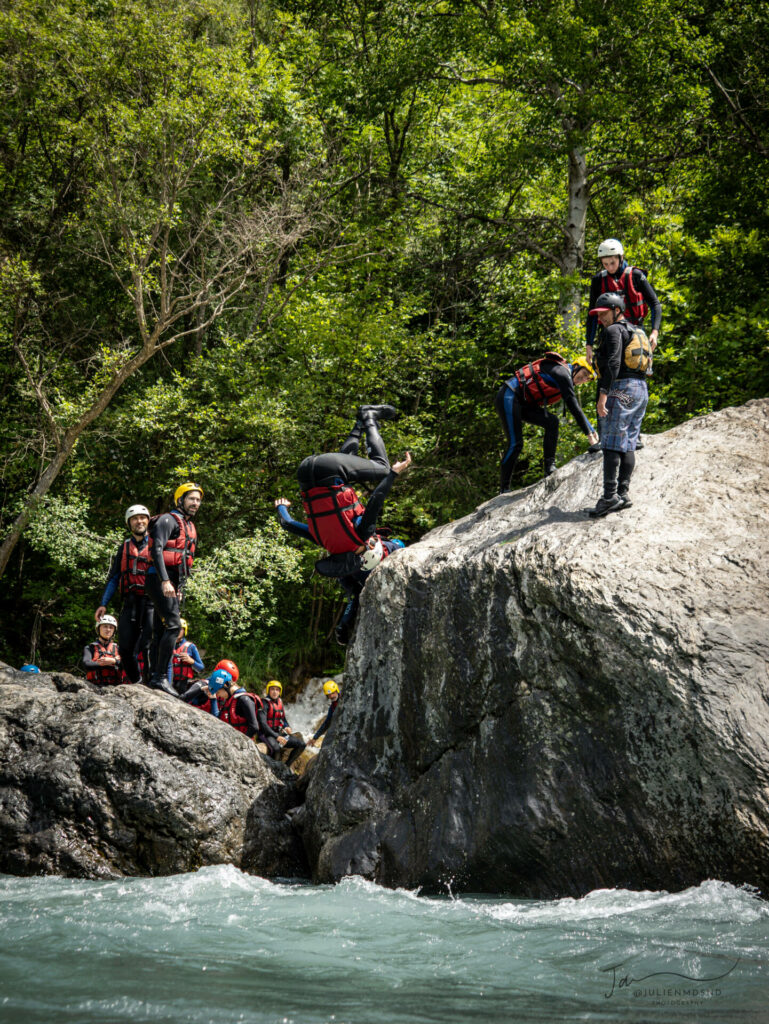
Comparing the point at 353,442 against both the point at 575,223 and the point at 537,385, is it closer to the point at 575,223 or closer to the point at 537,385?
the point at 537,385

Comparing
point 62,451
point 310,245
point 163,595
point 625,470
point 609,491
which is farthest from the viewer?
point 310,245

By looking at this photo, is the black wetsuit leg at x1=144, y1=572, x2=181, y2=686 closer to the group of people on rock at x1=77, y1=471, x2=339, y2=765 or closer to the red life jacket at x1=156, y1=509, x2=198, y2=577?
the group of people on rock at x1=77, y1=471, x2=339, y2=765

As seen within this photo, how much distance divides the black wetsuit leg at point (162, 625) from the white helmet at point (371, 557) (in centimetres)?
189

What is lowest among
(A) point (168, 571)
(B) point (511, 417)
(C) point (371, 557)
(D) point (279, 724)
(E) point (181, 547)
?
(D) point (279, 724)

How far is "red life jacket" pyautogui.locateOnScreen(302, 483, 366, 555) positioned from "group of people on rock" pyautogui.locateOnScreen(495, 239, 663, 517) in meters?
1.69

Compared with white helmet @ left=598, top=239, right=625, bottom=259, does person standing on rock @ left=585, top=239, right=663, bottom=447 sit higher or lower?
lower

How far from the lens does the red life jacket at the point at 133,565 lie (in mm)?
8305

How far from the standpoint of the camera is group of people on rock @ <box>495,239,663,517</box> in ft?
20.6

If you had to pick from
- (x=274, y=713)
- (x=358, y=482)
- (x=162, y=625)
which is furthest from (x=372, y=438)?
(x=274, y=713)

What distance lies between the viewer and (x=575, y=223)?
16.9 meters

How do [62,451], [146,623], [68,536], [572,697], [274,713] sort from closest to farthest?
[572,697] → [146,623] → [274,713] → [62,451] → [68,536]

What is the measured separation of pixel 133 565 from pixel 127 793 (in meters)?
2.44

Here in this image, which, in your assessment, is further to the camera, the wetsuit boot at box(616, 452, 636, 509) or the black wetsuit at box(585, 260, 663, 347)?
the black wetsuit at box(585, 260, 663, 347)

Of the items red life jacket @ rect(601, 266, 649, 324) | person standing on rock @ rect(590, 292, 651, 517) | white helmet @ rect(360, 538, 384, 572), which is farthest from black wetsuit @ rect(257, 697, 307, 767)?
red life jacket @ rect(601, 266, 649, 324)
